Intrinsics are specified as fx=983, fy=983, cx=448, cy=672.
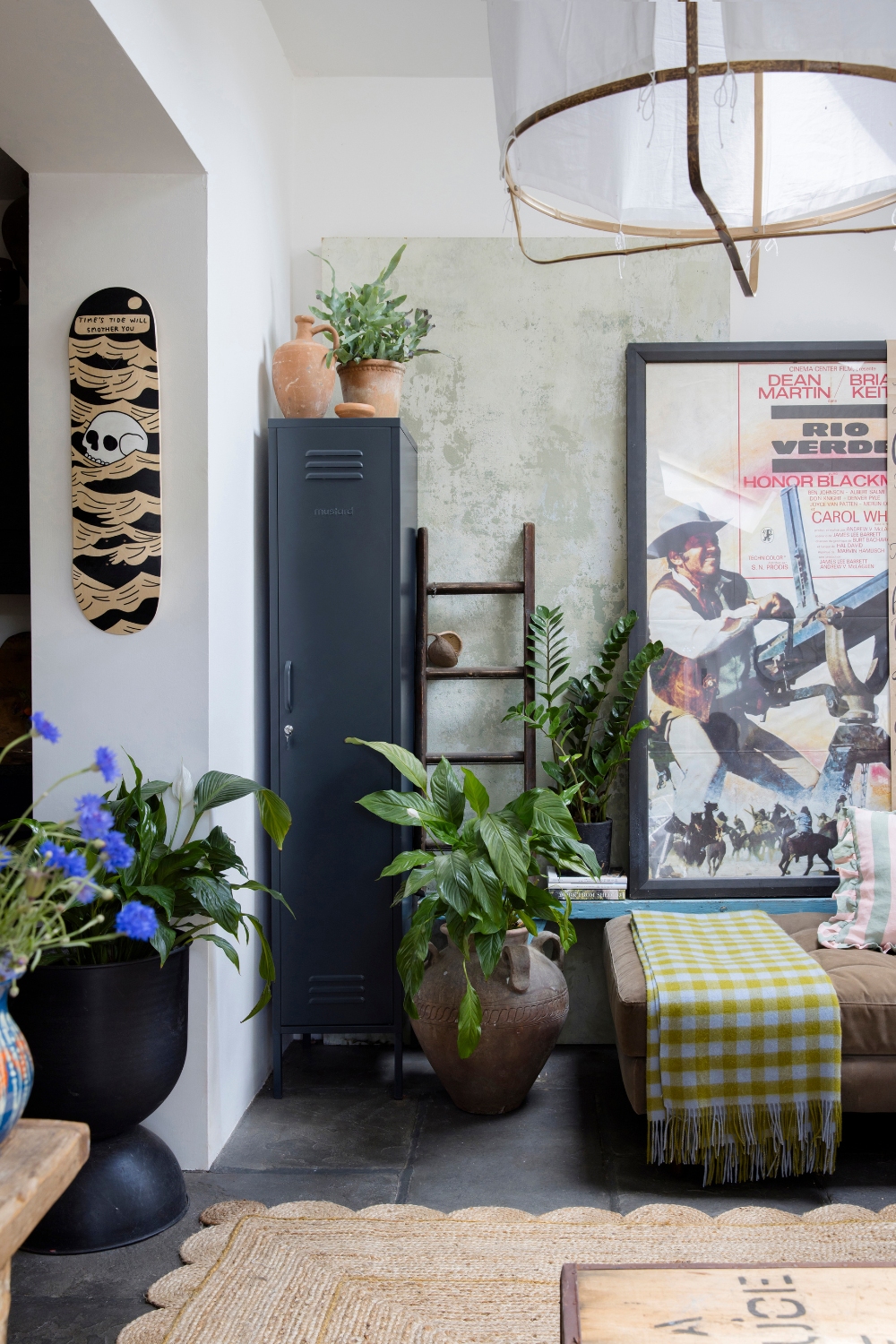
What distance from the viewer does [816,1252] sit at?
2.07m

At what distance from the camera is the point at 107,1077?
2.10 metres

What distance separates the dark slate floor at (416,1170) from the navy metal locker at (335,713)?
0.20 metres

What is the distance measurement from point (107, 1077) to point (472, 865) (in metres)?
1.00

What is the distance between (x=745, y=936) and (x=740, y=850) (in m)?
0.54

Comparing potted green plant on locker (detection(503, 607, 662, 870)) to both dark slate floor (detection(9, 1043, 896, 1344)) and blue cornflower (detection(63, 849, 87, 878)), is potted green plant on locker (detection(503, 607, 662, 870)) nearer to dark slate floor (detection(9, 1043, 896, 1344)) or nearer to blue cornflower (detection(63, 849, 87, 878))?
dark slate floor (detection(9, 1043, 896, 1344))

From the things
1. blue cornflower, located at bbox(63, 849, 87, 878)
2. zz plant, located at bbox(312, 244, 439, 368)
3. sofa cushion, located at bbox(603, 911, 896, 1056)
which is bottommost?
sofa cushion, located at bbox(603, 911, 896, 1056)

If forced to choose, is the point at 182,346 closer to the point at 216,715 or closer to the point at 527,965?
the point at 216,715

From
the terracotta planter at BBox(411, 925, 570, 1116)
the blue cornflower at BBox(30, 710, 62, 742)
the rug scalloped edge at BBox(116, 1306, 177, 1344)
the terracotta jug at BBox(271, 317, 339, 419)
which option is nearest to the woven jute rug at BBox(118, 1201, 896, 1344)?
the rug scalloped edge at BBox(116, 1306, 177, 1344)

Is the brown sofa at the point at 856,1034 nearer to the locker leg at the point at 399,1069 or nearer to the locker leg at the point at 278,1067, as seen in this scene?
the locker leg at the point at 399,1069

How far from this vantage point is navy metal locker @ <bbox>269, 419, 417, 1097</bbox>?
115 inches

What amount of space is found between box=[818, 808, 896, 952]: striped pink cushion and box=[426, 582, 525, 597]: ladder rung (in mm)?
1297

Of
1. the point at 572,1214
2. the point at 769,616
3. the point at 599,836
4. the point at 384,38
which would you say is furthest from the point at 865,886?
the point at 384,38

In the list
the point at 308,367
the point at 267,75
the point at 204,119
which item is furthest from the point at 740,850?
the point at 267,75

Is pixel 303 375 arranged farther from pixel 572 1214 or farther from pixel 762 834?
pixel 572 1214
